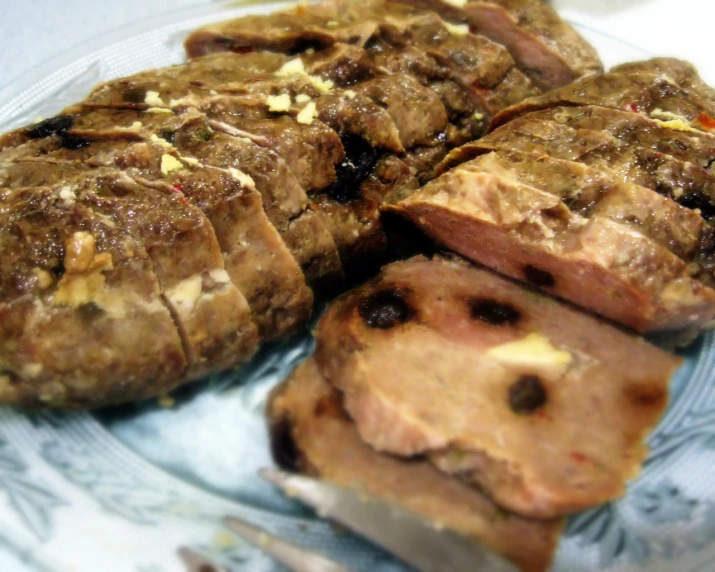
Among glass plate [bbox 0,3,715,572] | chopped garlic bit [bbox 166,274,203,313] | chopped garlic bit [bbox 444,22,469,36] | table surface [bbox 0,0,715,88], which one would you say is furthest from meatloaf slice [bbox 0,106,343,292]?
table surface [bbox 0,0,715,88]

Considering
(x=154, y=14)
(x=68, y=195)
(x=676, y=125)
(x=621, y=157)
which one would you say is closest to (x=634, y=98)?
(x=676, y=125)

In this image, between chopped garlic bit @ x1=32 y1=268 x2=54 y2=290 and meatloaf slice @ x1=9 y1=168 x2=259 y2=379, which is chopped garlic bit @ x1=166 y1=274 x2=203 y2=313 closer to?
meatloaf slice @ x1=9 y1=168 x2=259 y2=379

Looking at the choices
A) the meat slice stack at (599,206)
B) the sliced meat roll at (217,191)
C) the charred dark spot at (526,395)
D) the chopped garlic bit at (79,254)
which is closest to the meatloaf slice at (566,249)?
the meat slice stack at (599,206)

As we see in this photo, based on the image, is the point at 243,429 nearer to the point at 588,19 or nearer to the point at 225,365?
the point at 225,365

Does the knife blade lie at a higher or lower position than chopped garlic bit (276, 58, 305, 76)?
lower

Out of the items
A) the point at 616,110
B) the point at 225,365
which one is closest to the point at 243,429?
the point at 225,365

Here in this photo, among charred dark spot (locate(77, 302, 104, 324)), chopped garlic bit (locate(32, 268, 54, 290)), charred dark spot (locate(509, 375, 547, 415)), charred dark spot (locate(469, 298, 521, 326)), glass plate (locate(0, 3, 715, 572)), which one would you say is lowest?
glass plate (locate(0, 3, 715, 572))
